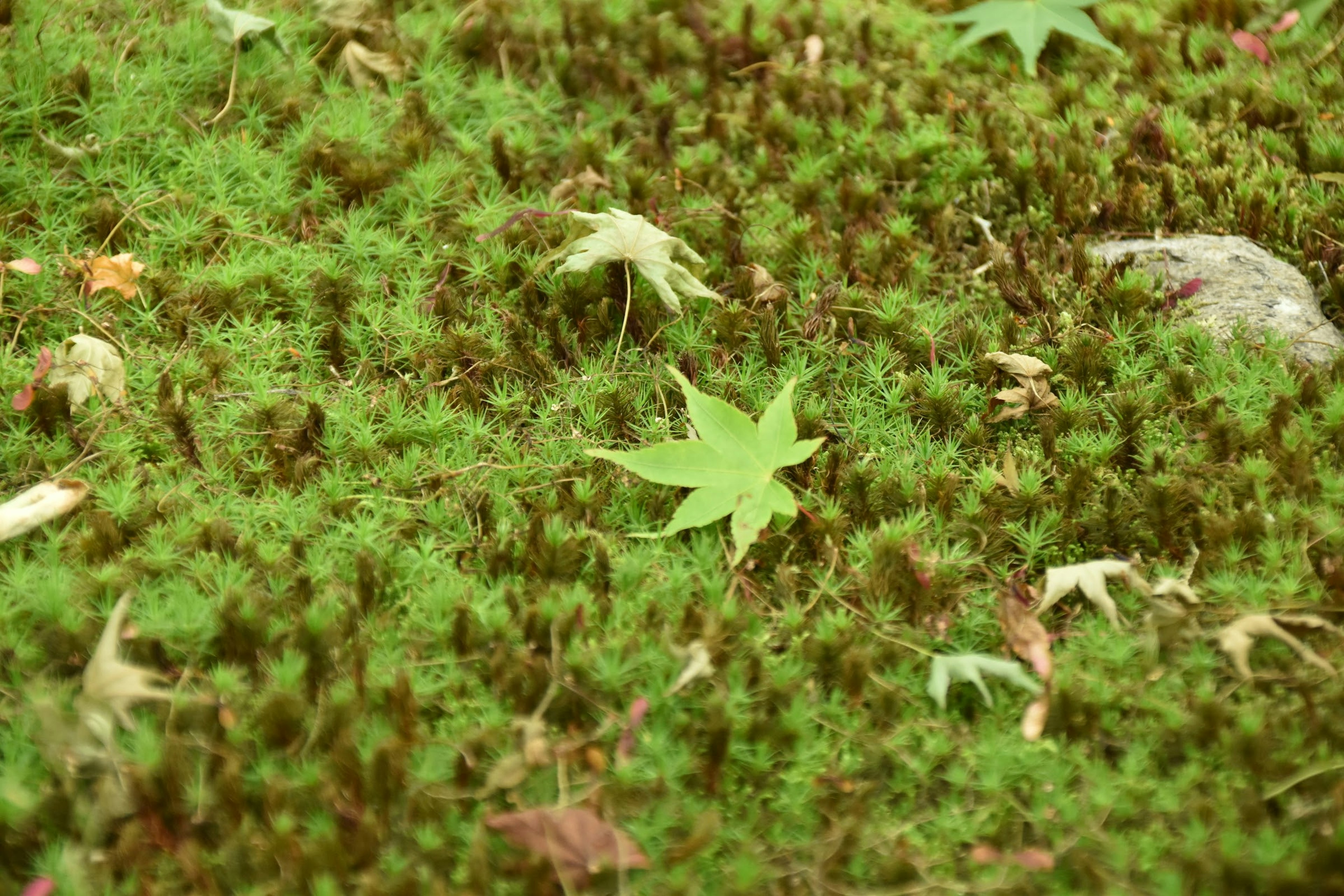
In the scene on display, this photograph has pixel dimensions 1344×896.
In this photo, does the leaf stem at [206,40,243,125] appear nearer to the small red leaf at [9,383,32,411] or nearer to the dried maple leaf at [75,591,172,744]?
the small red leaf at [9,383,32,411]

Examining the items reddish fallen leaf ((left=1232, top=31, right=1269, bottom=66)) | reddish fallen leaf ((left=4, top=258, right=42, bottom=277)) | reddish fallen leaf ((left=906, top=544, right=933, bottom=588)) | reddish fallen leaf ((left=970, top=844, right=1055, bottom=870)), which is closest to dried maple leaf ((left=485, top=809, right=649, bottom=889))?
reddish fallen leaf ((left=970, top=844, right=1055, bottom=870))

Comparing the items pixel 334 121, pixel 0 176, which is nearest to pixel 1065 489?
pixel 334 121

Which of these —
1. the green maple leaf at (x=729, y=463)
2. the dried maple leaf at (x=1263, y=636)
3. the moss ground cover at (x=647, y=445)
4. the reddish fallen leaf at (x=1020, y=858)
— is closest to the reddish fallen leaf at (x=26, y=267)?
the moss ground cover at (x=647, y=445)

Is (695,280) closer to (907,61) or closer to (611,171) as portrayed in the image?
(611,171)

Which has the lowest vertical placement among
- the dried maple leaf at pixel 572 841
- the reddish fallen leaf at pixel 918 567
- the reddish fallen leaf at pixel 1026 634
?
the dried maple leaf at pixel 572 841

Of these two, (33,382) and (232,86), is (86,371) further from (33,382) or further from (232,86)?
(232,86)

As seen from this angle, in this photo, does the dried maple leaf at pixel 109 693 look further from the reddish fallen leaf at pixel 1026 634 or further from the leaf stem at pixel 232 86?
the leaf stem at pixel 232 86

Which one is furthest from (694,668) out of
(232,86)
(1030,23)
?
(1030,23)
